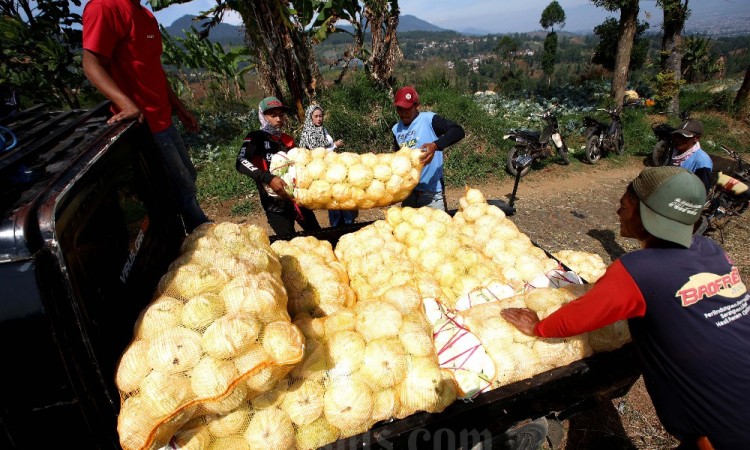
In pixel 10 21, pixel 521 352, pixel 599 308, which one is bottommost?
pixel 521 352

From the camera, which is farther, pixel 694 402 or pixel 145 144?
pixel 145 144

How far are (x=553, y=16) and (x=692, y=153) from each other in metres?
55.8

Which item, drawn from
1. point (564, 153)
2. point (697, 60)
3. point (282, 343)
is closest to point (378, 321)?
point (282, 343)

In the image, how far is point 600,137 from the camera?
9688 millimetres

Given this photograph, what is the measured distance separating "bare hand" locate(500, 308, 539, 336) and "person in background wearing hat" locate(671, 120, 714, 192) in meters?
3.62

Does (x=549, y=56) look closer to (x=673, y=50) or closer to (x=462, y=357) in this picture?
(x=673, y=50)

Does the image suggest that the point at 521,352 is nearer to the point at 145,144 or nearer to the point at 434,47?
the point at 145,144

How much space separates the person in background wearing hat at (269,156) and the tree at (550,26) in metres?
46.0

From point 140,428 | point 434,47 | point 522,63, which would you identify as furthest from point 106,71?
point 434,47

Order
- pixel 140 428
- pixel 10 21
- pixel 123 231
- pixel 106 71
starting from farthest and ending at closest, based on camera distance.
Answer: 1. pixel 10 21
2. pixel 106 71
3. pixel 123 231
4. pixel 140 428

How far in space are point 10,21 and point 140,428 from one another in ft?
33.9

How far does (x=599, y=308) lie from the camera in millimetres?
1656

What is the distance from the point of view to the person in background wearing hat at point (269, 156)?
11.3ft

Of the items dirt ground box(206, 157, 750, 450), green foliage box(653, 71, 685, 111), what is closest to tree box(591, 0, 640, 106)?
green foliage box(653, 71, 685, 111)
